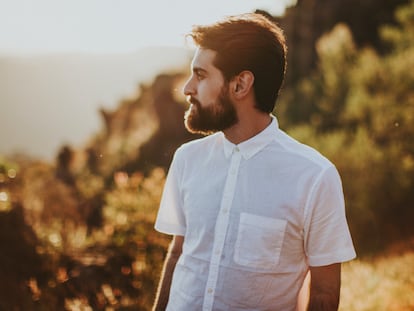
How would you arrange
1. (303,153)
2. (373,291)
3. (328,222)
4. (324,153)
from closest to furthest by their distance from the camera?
(328,222)
(303,153)
(373,291)
(324,153)

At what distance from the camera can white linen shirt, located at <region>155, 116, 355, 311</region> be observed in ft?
7.69

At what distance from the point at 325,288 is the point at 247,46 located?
3.67 ft

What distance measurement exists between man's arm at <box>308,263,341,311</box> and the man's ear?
0.84m

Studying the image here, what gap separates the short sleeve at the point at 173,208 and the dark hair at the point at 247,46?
0.53m

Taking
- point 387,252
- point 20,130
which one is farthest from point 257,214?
point 20,130

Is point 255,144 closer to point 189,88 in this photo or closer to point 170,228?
point 189,88

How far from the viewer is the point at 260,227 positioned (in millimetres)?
2406

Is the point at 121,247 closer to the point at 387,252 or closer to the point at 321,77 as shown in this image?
the point at 387,252

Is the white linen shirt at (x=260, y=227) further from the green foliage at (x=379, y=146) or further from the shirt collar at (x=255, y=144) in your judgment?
the green foliage at (x=379, y=146)

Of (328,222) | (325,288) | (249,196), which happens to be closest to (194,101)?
(249,196)

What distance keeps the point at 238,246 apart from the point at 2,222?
488cm

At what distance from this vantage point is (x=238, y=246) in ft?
7.98

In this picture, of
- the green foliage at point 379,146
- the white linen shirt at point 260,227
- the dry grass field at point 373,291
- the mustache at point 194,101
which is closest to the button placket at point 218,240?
the white linen shirt at point 260,227

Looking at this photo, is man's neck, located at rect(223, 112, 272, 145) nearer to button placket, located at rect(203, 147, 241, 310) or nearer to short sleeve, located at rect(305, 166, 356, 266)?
button placket, located at rect(203, 147, 241, 310)
